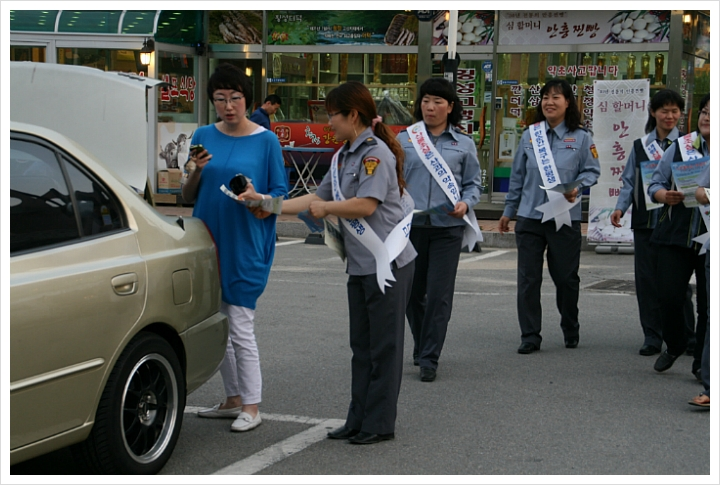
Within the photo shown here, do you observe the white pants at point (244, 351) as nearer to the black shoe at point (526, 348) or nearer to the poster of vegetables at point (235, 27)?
the black shoe at point (526, 348)

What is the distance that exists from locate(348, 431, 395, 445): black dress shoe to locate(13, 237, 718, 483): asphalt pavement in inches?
1.2

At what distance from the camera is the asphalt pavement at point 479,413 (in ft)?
15.2

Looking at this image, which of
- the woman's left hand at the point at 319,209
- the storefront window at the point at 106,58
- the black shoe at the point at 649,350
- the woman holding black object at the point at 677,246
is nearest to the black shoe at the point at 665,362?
the woman holding black object at the point at 677,246

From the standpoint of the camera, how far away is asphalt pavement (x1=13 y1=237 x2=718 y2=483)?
464 centimetres

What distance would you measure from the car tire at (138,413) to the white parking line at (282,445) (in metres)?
0.31

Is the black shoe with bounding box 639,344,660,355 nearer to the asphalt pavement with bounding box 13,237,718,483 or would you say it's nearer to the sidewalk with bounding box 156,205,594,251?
the asphalt pavement with bounding box 13,237,718,483

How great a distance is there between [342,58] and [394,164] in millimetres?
13385

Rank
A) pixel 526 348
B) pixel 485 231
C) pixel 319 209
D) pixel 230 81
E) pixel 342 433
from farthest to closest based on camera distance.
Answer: pixel 485 231, pixel 526 348, pixel 230 81, pixel 342 433, pixel 319 209

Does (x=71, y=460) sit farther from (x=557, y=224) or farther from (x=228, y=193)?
(x=557, y=224)

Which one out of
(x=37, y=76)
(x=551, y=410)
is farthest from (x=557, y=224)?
(x=37, y=76)

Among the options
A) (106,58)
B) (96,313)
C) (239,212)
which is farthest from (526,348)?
(106,58)

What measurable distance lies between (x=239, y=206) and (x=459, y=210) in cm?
193

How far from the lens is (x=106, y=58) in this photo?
1798 cm

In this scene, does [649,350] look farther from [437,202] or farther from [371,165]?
[371,165]
